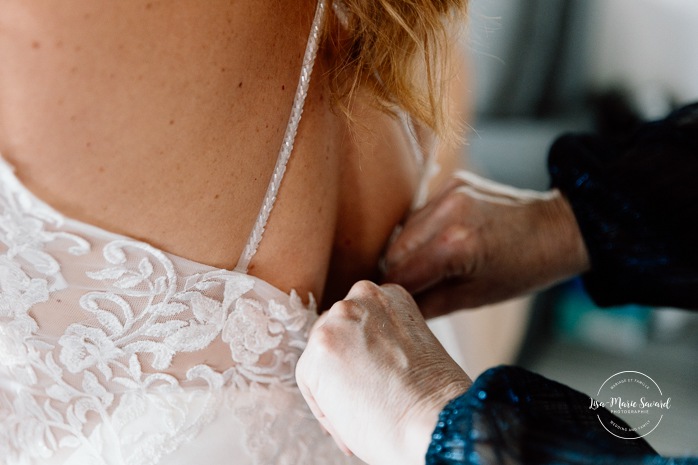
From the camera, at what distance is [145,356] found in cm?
70

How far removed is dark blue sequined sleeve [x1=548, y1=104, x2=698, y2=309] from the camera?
3.57ft

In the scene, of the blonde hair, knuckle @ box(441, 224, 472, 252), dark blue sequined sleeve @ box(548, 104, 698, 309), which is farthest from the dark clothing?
the blonde hair

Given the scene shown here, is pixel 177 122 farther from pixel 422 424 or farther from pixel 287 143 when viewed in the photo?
pixel 422 424

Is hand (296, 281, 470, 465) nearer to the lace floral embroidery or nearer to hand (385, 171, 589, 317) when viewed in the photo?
the lace floral embroidery

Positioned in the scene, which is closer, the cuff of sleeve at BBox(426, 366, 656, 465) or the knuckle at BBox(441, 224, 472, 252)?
the cuff of sleeve at BBox(426, 366, 656, 465)

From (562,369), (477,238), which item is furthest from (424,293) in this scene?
(562,369)

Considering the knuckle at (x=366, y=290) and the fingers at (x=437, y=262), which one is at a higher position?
the knuckle at (x=366, y=290)

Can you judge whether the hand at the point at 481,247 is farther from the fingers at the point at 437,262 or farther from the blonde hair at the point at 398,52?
the blonde hair at the point at 398,52

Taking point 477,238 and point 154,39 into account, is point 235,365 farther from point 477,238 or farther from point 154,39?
point 477,238

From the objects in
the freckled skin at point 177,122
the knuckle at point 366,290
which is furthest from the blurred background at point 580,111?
the freckled skin at point 177,122

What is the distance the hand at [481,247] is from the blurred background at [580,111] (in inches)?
18.3

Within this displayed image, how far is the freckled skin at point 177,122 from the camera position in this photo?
21.0 inches

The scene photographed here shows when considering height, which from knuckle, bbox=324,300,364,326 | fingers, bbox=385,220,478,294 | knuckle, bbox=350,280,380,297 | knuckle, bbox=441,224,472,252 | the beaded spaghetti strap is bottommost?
fingers, bbox=385,220,478,294

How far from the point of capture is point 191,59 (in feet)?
1.95
